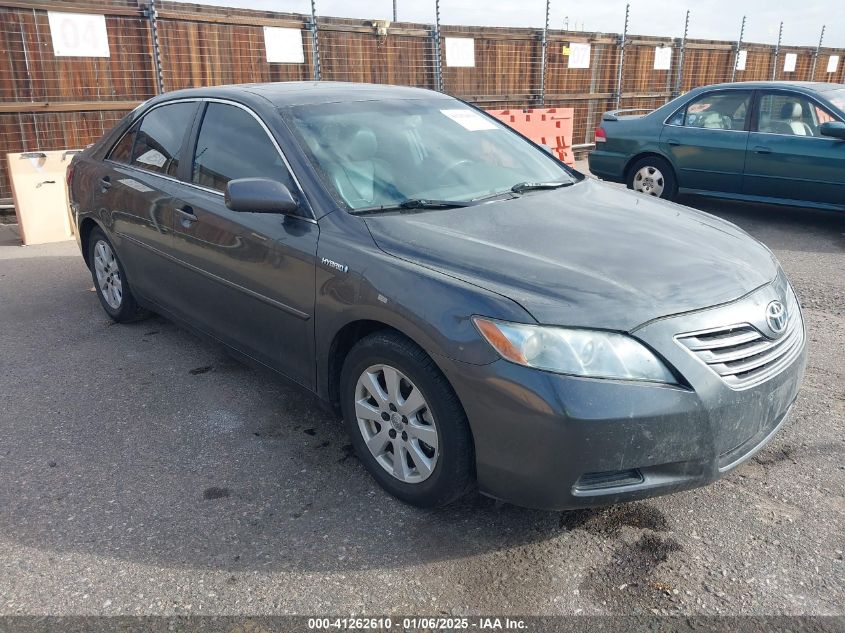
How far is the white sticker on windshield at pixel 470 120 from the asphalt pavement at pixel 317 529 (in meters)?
1.77

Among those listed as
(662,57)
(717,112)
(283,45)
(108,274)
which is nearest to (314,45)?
(283,45)

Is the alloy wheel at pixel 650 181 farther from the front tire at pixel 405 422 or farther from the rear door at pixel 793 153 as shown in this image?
the front tire at pixel 405 422

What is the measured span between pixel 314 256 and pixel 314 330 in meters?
0.33

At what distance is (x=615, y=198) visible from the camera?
3.72m

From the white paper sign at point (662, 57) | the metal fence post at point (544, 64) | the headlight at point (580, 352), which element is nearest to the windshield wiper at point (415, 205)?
the headlight at point (580, 352)

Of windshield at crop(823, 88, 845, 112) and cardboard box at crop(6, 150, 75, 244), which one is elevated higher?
windshield at crop(823, 88, 845, 112)

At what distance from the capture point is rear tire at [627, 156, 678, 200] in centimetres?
887

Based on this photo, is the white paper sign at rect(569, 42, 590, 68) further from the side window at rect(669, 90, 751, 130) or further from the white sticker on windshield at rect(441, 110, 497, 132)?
the white sticker on windshield at rect(441, 110, 497, 132)

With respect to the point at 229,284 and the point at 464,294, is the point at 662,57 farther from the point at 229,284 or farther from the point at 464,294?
the point at 464,294

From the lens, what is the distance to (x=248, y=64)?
34.1 feet

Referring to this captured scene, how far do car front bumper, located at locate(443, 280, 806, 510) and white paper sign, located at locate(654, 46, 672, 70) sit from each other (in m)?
15.4

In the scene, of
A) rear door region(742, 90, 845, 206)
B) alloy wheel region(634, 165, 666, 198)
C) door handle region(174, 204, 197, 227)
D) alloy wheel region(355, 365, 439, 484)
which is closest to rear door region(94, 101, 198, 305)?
door handle region(174, 204, 197, 227)

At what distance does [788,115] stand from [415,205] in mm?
6461

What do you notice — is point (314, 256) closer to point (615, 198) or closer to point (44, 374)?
point (615, 198)
